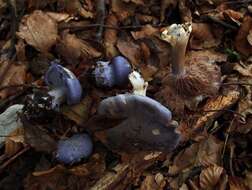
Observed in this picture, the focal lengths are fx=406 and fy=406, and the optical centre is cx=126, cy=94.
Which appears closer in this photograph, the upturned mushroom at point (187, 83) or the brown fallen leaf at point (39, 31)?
the upturned mushroom at point (187, 83)

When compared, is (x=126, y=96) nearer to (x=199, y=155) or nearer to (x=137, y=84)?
(x=137, y=84)

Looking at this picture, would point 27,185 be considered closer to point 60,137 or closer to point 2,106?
point 60,137

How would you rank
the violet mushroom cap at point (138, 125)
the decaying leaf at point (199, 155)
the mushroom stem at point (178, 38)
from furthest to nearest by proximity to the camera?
the decaying leaf at point (199, 155), the mushroom stem at point (178, 38), the violet mushroom cap at point (138, 125)

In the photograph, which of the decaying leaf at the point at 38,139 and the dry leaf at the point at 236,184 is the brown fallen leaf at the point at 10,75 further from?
the dry leaf at the point at 236,184

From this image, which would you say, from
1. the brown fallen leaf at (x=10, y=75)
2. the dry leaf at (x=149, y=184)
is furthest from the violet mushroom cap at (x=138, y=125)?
the brown fallen leaf at (x=10, y=75)

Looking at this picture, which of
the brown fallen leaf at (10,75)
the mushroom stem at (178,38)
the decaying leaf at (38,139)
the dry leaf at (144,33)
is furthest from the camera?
the dry leaf at (144,33)

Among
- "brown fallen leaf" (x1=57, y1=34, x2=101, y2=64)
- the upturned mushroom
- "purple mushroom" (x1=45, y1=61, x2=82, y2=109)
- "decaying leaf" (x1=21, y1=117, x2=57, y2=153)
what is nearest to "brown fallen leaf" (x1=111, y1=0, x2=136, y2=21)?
"brown fallen leaf" (x1=57, y1=34, x2=101, y2=64)
